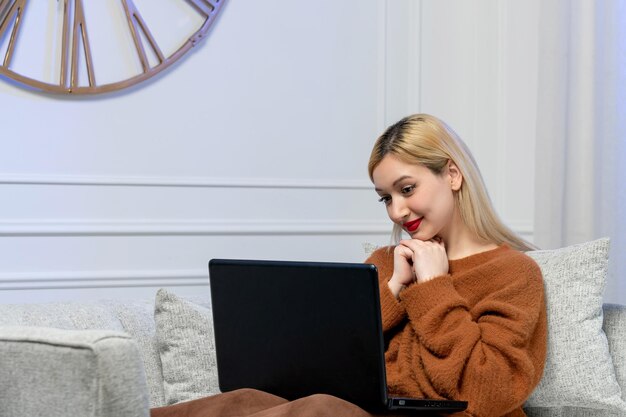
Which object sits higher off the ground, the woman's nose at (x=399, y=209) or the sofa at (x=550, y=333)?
the woman's nose at (x=399, y=209)

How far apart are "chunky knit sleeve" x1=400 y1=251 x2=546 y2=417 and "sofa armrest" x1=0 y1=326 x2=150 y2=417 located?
0.70 m

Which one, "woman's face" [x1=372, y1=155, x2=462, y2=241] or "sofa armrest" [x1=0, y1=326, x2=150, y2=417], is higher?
"woman's face" [x1=372, y1=155, x2=462, y2=241]

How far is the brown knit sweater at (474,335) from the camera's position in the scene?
1488 mm

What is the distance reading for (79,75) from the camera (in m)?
2.41

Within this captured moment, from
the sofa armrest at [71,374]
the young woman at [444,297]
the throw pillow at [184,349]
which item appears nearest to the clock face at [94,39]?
the throw pillow at [184,349]

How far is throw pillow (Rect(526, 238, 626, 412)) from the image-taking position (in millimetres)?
1630

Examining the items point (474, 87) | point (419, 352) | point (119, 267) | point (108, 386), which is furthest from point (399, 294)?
point (474, 87)

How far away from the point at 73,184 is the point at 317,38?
850mm

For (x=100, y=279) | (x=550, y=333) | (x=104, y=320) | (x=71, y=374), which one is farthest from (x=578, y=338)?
(x=100, y=279)

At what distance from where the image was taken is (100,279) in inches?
95.1

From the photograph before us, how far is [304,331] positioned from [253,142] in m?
1.29

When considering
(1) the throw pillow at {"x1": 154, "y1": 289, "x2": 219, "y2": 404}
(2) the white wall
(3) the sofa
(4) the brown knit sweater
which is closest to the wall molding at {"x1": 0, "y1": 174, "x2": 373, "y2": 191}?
(2) the white wall

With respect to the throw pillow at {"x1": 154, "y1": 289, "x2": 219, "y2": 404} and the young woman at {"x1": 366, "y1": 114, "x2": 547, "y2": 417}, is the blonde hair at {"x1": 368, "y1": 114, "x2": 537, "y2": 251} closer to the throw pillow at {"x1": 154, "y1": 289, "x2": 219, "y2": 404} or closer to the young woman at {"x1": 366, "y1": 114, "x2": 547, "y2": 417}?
the young woman at {"x1": 366, "y1": 114, "x2": 547, "y2": 417}

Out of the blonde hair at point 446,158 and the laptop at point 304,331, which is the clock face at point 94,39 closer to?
the blonde hair at point 446,158
